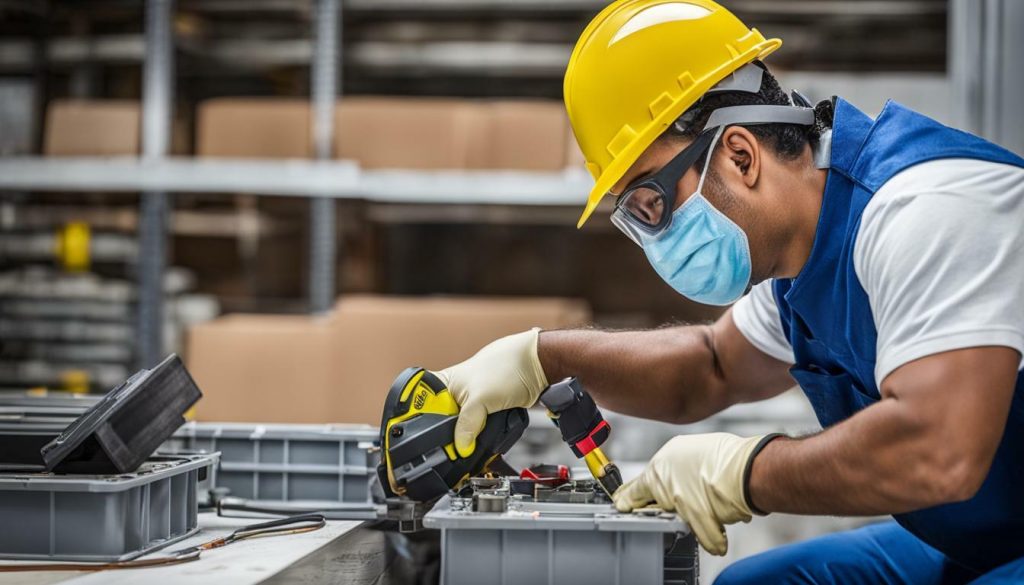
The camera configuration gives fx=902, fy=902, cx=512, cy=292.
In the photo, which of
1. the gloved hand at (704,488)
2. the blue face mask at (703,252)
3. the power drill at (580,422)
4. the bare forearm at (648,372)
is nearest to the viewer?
the gloved hand at (704,488)

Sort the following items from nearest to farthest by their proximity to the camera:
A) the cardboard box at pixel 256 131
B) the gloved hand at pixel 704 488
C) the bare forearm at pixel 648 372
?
the gloved hand at pixel 704 488, the bare forearm at pixel 648 372, the cardboard box at pixel 256 131

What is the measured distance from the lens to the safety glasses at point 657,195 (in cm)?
142

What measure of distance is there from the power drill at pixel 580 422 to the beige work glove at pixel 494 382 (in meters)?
0.18

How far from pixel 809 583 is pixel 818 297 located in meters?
0.51

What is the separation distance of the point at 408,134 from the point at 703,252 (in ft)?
7.07

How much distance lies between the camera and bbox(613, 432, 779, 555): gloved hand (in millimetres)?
1197

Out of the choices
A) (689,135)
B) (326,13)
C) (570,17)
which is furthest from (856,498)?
(570,17)

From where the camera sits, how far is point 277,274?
14.4ft

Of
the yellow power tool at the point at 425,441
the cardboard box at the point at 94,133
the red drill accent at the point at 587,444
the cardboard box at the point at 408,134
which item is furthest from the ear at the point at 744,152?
the cardboard box at the point at 94,133

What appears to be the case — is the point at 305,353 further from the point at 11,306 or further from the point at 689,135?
the point at 689,135

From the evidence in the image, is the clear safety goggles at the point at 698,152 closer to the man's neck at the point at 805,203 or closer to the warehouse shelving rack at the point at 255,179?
the man's neck at the point at 805,203

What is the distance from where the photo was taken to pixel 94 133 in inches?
142

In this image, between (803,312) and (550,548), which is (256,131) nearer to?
(803,312)

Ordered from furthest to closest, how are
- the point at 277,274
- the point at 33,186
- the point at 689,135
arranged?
the point at 277,274 → the point at 33,186 → the point at 689,135
